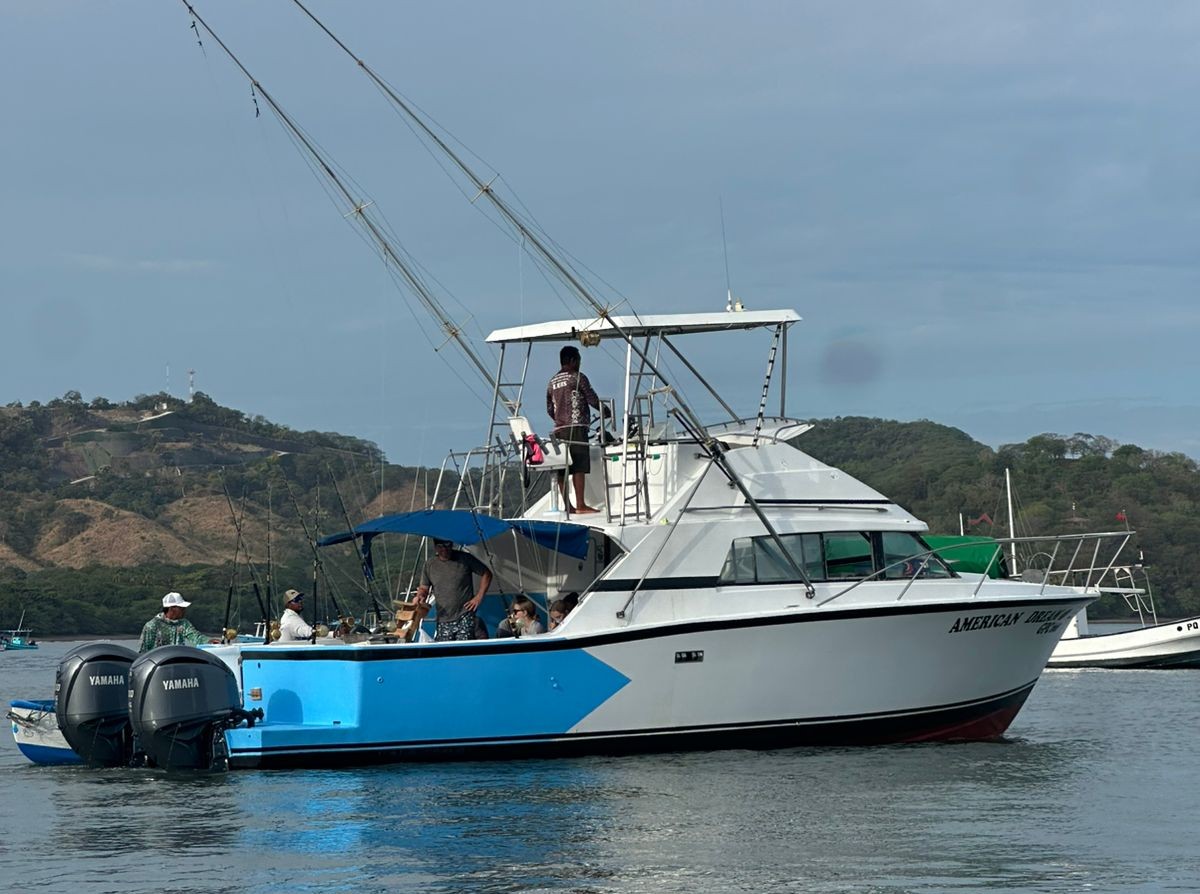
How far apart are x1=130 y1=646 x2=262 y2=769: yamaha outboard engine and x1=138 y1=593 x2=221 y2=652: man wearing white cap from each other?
1.63 m

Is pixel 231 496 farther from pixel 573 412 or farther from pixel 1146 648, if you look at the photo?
pixel 573 412

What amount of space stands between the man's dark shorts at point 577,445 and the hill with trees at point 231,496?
9.65 meters

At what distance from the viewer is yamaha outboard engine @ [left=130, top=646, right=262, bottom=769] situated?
15297 mm

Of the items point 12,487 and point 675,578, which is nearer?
point 675,578

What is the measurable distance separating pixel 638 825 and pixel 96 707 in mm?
6100

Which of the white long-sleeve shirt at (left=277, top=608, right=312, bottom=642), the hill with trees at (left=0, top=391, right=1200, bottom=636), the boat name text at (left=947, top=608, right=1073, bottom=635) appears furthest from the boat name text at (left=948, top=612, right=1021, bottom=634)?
the hill with trees at (left=0, top=391, right=1200, bottom=636)

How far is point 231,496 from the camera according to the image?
101875 mm

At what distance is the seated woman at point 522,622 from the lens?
16.5 meters

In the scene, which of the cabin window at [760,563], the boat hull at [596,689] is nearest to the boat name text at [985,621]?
the boat hull at [596,689]

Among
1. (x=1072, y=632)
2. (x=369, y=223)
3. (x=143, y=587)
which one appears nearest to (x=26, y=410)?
(x=143, y=587)

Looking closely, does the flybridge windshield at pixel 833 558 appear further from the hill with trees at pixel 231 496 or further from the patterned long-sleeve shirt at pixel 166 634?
the hill with trees at pixel 231 496

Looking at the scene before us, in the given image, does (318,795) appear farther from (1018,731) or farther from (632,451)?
(1018,731)

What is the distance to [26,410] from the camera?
13788cm

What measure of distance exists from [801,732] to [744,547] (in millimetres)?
1838
